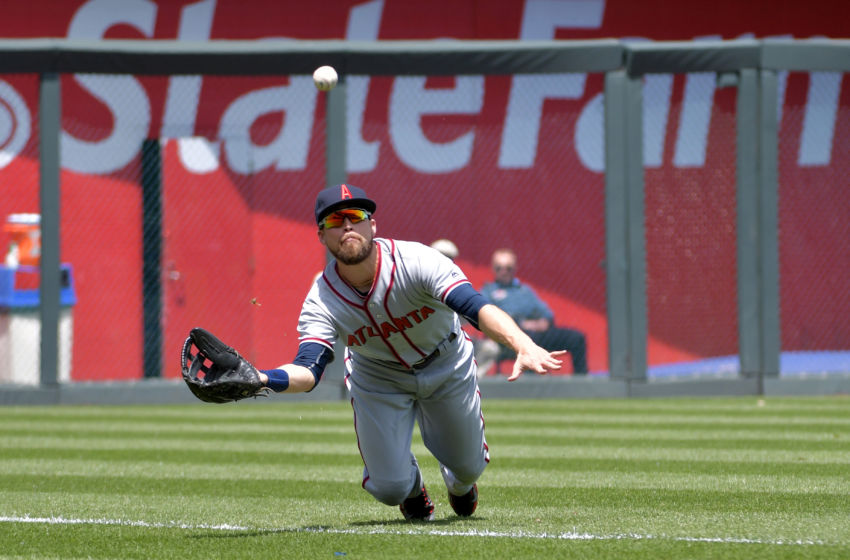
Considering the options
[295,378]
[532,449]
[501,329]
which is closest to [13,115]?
[532,449]

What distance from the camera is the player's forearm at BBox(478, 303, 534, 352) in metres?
4.98

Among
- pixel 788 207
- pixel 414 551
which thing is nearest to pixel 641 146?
pixel 788 207

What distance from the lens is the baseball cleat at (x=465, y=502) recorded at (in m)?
6.25

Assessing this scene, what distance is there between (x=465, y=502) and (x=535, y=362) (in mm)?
1661

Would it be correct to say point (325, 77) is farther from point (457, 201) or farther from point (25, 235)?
point (25, 235)

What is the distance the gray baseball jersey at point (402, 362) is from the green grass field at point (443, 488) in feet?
0.95

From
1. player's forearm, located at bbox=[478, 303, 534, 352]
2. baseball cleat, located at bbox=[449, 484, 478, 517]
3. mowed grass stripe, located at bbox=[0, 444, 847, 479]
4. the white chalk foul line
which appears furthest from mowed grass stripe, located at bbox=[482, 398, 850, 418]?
player's forearm, located at bbox=[478, 303, 534, 352]

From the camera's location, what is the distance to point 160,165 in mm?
15297

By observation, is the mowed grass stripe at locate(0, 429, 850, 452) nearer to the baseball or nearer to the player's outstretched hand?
the baseball

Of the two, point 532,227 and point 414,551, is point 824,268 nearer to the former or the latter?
point 532,227

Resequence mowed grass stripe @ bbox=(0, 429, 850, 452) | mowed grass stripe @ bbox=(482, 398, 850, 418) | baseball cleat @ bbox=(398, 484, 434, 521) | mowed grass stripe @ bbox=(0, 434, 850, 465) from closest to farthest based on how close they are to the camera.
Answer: baseball cleat @ bbox=(398, 484, 434, 521) < mowed grass stripe @ bbox=(0, 434, 850, 465) < mowed grass stripe @ bbox=(0, 429, 850, 452) < mowed grass stripe @ bbox=(482, 398, 850, 418)

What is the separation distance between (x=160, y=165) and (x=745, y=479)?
9573mm

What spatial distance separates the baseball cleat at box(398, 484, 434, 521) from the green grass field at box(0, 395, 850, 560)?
99mm

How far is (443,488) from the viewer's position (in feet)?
25.2
